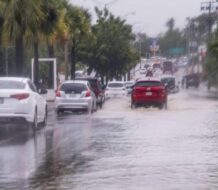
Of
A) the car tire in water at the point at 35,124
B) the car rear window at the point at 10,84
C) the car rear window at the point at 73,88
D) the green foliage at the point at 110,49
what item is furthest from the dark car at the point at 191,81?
the car rear window at the point at 10,84

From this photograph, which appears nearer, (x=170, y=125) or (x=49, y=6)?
(x=170, y=125)

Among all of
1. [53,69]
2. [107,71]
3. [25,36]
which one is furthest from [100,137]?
[107,71]

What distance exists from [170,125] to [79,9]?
32746mm

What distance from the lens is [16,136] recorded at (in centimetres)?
2342

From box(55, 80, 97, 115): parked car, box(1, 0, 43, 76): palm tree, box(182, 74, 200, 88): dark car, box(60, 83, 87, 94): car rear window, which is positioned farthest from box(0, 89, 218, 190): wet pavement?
box(182, 74, 200, 88): dark car

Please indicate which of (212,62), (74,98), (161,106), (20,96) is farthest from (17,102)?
(212,62)

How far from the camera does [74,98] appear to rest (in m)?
37.6

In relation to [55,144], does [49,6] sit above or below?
above

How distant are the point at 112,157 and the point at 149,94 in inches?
994

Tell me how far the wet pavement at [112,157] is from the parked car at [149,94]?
14.5 m

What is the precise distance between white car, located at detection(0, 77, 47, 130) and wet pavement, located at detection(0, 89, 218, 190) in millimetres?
475

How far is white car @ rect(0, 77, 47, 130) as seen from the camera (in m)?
24.2

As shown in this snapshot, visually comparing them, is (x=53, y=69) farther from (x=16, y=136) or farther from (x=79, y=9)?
(x=16, y=136)

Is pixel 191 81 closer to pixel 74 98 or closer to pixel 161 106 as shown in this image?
pixel 161 106
